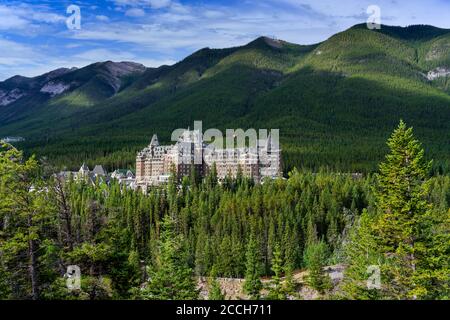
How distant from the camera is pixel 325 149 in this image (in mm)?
179625

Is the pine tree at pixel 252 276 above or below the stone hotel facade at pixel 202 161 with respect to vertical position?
below

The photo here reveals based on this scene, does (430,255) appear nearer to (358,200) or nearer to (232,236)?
(232,236)

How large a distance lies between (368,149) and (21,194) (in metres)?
163
